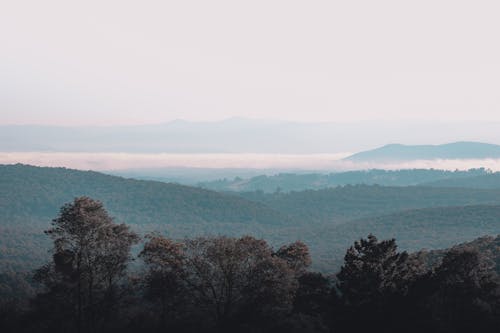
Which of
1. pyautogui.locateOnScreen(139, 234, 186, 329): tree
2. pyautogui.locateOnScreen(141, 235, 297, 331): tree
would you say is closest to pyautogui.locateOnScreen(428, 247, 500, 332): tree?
pyautogui.locateOnScreen(141, 235, 297, 331): tree

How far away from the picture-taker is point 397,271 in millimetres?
71188

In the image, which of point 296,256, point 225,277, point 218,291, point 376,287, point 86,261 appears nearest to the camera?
point 86,261

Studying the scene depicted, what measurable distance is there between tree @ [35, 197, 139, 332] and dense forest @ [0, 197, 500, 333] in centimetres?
8

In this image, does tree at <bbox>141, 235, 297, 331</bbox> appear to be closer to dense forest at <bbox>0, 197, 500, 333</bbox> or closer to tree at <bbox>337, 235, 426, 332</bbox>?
dense forest at <bbox>0, 197, 500, 333</bbox>

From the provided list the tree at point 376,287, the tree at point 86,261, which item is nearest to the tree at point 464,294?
the tree at point 376,287

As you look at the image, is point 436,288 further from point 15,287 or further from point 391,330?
point 15,287

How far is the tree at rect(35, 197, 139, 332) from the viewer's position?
208ft

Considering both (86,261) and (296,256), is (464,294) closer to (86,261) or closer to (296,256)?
(296,256)

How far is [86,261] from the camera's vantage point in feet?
213

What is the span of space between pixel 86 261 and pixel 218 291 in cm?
1274

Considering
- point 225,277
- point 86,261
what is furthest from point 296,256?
point 86,261

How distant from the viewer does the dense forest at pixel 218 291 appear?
64.8 meters

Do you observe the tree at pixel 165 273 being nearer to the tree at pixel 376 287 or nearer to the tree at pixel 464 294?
the tree at pixel 376 287

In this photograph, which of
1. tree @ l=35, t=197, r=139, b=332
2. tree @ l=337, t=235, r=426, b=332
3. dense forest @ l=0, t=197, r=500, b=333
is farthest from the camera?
tree @ l=337, t=235, r=426, b=332
